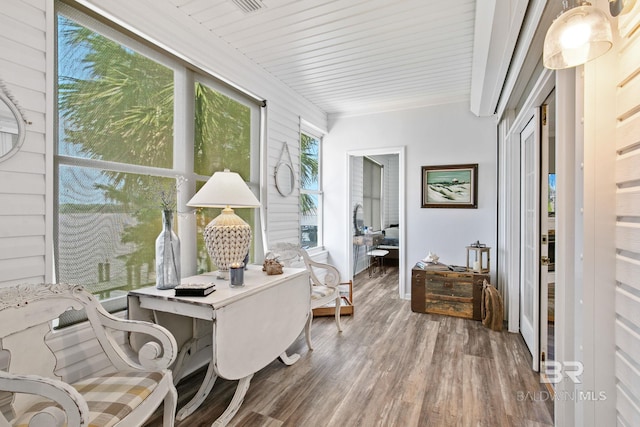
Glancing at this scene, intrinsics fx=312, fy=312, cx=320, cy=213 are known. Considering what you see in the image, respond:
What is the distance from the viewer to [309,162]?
173 inches

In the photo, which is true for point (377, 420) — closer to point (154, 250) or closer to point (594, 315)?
point (594, 315)

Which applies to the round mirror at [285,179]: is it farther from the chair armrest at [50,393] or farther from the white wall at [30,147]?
the chair armrest at [50,393]

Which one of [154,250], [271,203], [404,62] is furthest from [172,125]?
[404,62]

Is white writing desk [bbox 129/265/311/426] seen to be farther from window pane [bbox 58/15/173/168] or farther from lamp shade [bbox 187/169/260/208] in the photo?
window pane [bbox 58/15/173/168]

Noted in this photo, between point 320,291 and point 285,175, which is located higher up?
point 285,175

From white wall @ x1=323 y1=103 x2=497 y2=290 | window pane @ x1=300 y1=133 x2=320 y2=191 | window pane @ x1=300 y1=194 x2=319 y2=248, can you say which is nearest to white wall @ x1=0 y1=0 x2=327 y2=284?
window pane @ x1=300 y1=133 x2=320 y2=191

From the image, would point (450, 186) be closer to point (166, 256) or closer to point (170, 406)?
point (166, 256)

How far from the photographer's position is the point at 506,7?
5.75 ft

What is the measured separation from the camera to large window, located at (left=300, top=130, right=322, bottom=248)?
165 inches

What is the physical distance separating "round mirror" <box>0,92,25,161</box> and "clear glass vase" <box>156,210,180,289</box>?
716 millimetres

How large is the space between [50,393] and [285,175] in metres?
2.80

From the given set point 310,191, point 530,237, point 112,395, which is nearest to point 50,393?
point 112,395

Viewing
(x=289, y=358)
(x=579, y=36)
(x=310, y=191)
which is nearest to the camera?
(x=579, y=36)

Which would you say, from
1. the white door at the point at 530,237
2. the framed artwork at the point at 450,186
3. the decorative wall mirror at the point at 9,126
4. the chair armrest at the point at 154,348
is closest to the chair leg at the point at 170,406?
the chair armrest at the point at 154,348
